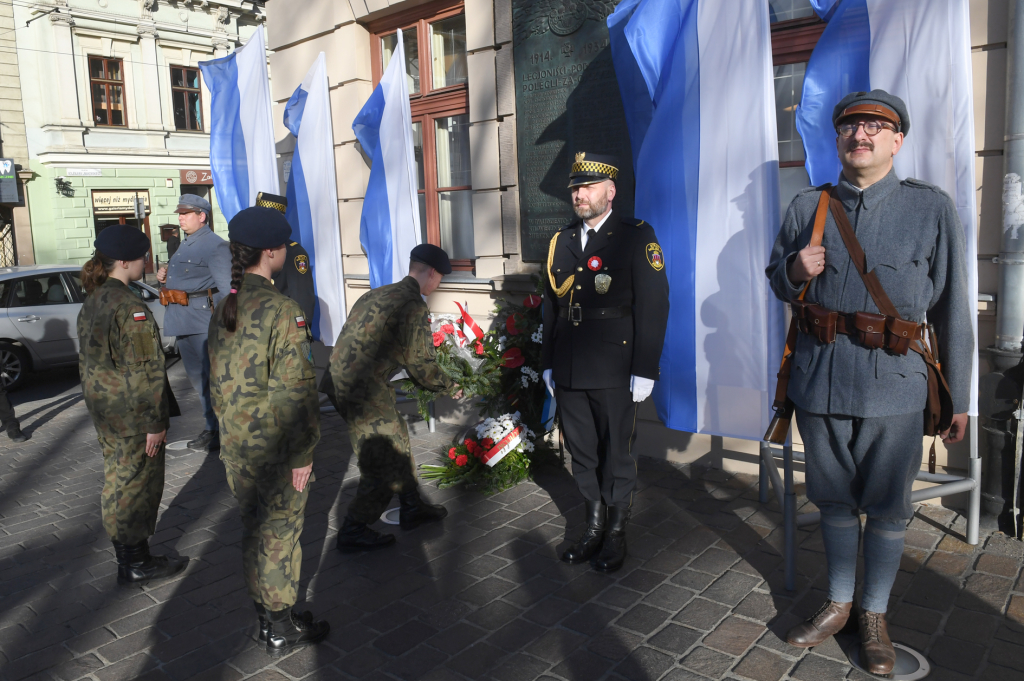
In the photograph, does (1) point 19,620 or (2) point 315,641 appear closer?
(2) point 315,641

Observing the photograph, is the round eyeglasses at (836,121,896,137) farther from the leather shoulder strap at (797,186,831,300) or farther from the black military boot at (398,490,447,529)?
the black military boot at (398,490,447,529)

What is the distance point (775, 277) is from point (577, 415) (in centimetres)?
131

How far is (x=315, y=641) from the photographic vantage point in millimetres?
3240

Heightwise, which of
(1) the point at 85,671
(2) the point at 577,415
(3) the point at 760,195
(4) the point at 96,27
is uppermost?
→ (4) the point at 96,27

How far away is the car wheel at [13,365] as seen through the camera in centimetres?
914

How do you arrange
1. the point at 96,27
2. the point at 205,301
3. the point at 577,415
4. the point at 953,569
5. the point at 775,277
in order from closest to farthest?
the point at 775,277, the point at 953,569, the point at 577,415, the point at 205,301, the point at 96,27

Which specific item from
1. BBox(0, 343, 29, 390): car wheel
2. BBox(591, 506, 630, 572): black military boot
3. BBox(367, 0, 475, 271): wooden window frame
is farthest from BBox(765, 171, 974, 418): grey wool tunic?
BBox(0, 343, 29, 390): car wheel

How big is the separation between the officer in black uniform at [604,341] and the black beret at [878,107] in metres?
1.20

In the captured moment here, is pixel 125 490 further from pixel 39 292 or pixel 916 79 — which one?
pixel 39 292

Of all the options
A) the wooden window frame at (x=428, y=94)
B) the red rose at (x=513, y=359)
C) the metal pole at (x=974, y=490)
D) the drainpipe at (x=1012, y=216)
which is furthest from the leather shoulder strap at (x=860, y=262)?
the wooden window frame at (x=428, y=94)

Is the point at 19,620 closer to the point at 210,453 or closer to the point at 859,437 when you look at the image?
the point at 210,453

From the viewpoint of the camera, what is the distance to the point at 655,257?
12.4 feet

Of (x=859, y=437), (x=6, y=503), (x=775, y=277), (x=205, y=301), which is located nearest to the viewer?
(x=859, y=437)

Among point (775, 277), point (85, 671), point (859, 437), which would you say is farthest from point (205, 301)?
point (859, 437)
